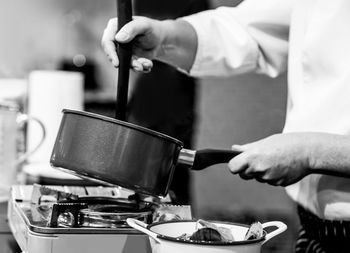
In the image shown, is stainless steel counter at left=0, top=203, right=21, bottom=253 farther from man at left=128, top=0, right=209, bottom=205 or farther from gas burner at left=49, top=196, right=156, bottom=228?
man at left=128, top=0, right=209, bottom=205

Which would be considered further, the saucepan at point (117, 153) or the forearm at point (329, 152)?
the forearm at point (329, 152)

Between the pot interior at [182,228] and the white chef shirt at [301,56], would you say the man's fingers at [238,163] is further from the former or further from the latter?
the white chef shirt at [301,56]

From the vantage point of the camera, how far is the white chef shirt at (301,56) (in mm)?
1427

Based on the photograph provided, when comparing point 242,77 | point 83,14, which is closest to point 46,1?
point 83,14

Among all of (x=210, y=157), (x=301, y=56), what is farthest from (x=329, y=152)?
(x=301, y=56)

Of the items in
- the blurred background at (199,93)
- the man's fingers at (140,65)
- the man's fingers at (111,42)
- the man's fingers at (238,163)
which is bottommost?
the blurred background at (199,93)

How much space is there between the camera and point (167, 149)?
108cm

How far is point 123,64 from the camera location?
50.3 inches

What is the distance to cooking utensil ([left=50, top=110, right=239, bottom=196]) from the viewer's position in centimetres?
106

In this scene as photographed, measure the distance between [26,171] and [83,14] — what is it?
367 centimetres

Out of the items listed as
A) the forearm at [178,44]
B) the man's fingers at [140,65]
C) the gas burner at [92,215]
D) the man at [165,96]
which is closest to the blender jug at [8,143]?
the forearm at [178,44]

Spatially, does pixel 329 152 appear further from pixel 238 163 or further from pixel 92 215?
pixel 92 215

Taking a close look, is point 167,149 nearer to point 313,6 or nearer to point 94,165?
point 94,165

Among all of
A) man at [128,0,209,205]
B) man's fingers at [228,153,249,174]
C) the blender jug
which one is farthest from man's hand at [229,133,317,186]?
man at [128,0,209,205]
